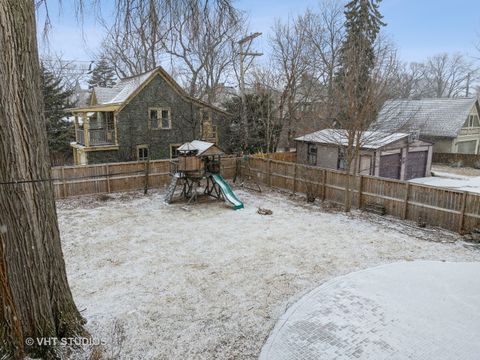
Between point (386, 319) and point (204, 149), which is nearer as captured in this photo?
point (386, 319)

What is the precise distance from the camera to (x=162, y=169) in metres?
15.1

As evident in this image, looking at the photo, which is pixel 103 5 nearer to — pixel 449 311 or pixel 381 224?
pixel 449 311

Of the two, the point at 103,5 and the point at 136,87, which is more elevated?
the point at 136,87

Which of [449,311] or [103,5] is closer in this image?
[103,5]

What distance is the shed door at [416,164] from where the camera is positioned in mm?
17567

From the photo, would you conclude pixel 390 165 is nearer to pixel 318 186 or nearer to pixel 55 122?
pixel 318 186

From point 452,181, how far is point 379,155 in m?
4.81

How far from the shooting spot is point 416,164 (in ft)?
58.9

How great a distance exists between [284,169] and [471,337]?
1042cm

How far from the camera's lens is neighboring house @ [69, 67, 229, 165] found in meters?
17.9

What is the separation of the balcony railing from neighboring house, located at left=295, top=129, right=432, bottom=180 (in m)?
10.5

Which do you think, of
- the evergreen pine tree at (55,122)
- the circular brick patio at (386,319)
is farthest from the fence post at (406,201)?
the evergreen pine tree at (55,122)

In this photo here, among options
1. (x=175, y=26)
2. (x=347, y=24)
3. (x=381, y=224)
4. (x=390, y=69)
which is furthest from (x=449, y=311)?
(x=347, y=24)

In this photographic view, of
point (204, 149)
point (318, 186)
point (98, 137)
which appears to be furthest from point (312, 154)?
point (98, 137)
